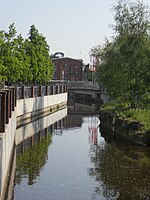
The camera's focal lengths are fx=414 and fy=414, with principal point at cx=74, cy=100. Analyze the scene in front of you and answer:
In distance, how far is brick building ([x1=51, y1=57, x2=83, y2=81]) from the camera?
475 ft

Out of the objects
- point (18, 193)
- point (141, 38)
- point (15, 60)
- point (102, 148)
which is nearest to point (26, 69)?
point (15, 60)

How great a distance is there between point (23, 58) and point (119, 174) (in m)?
40.6

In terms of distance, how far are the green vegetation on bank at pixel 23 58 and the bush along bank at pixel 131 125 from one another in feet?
32.6

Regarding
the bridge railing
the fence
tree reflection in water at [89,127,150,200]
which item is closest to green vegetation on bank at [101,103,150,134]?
tree reflection in water at [89,127,150,200]

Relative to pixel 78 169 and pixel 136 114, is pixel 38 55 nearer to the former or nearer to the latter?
pixel 136 114

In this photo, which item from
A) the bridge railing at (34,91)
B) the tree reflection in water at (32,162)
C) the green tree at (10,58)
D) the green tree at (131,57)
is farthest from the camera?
the green tree at (10,58)

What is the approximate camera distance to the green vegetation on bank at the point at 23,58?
4906 cm

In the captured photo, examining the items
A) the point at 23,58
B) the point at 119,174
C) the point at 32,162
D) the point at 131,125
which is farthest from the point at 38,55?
the point at 119,174

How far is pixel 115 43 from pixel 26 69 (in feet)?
74.2

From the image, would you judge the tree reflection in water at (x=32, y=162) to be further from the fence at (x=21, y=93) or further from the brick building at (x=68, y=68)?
the brick building at (x=68, y=68)

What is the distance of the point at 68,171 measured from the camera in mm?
19203

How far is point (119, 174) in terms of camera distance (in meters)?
18.5

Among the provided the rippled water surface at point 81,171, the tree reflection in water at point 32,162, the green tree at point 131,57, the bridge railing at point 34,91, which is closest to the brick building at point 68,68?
the bridge railing at point 34,91

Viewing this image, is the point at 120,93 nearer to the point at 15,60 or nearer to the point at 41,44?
the point at 15,60
